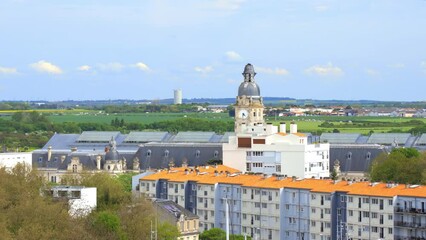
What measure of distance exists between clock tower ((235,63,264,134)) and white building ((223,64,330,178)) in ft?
9.33

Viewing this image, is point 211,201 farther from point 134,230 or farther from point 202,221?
point 134,230

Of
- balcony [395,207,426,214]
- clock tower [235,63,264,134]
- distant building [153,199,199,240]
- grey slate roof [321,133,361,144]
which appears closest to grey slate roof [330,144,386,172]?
clock tower [235,63,264,134]

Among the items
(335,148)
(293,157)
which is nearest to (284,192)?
(293,157)

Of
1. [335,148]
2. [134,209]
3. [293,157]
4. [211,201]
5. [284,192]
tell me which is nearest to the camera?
[134,209]

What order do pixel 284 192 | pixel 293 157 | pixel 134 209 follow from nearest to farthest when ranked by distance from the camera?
1. pixel 134 209
2. pixel 284 192
3. pixel 293 157

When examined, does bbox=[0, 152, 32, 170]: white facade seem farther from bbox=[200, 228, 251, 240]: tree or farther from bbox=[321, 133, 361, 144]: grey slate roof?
bbox=[321, 133, 361, 144]: grey slate roof

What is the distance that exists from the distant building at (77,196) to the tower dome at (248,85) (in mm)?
46864

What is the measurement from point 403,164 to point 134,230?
114ft

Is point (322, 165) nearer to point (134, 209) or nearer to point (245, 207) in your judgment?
point (245, 207)

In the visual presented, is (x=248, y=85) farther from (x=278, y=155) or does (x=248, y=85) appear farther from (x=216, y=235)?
(x=216, y=235)

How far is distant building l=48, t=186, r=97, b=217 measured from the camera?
95.1m

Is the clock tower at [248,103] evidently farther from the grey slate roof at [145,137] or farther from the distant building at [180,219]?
the distant building at [180,219]

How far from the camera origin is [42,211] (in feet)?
278

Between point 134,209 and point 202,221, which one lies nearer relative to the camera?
point 134,209
